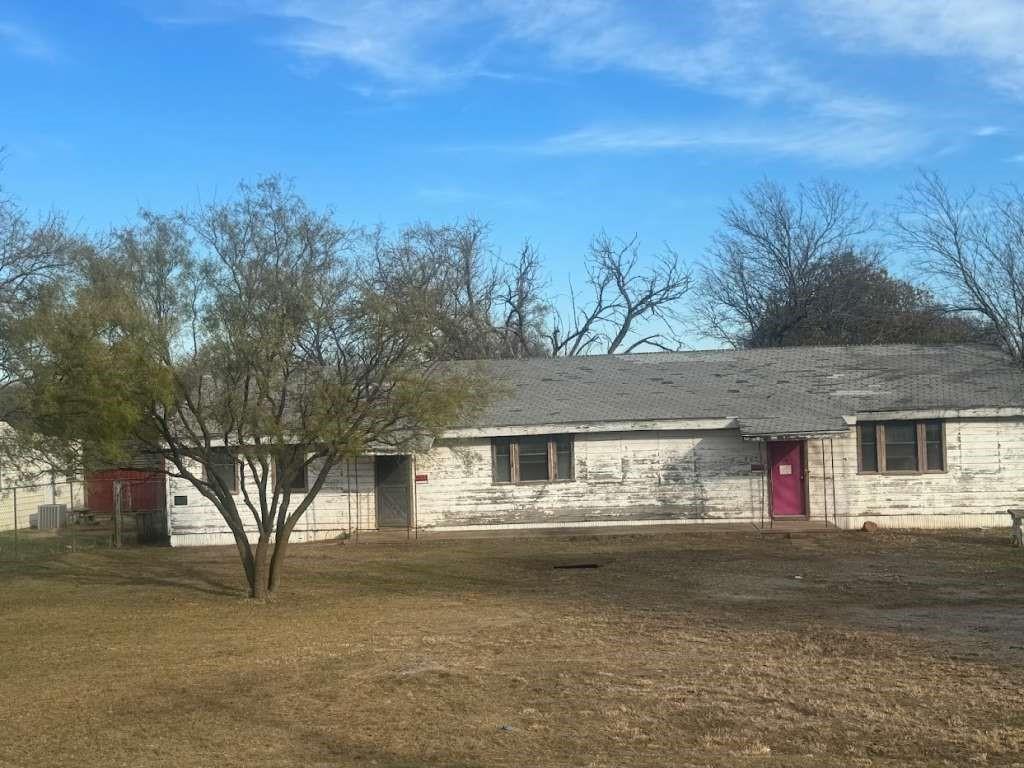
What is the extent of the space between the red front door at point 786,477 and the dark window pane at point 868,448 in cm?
138

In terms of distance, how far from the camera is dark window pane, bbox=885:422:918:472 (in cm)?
2583

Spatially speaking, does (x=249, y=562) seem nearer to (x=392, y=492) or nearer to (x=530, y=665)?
(x=530, y=665)

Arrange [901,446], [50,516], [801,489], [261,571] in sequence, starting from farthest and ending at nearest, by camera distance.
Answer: [50,516]
[801,489]
[901,446]
[261,571]

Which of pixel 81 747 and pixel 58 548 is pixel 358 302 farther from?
pixel 58 548

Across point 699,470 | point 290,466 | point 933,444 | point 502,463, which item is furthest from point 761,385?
point 290,466

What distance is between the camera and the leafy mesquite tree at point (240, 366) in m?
14.6

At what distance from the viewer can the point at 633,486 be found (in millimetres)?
25828

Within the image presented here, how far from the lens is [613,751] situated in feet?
25.7

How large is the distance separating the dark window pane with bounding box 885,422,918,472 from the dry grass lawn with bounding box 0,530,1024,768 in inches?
Answer: 209

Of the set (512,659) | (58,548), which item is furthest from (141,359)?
(58,548)

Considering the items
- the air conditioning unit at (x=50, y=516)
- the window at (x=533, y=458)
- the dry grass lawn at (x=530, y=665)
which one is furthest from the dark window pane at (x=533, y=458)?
the air conditioning unit at (x=50, y=516)

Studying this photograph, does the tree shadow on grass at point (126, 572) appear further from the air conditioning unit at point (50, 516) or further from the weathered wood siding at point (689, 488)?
the air conditioning unit at point (50, 516)

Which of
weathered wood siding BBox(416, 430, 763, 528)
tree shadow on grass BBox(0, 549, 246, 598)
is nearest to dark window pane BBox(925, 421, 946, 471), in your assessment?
weathered wood siding BBox(416, 430, 763, 528)

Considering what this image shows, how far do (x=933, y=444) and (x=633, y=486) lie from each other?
686cm
